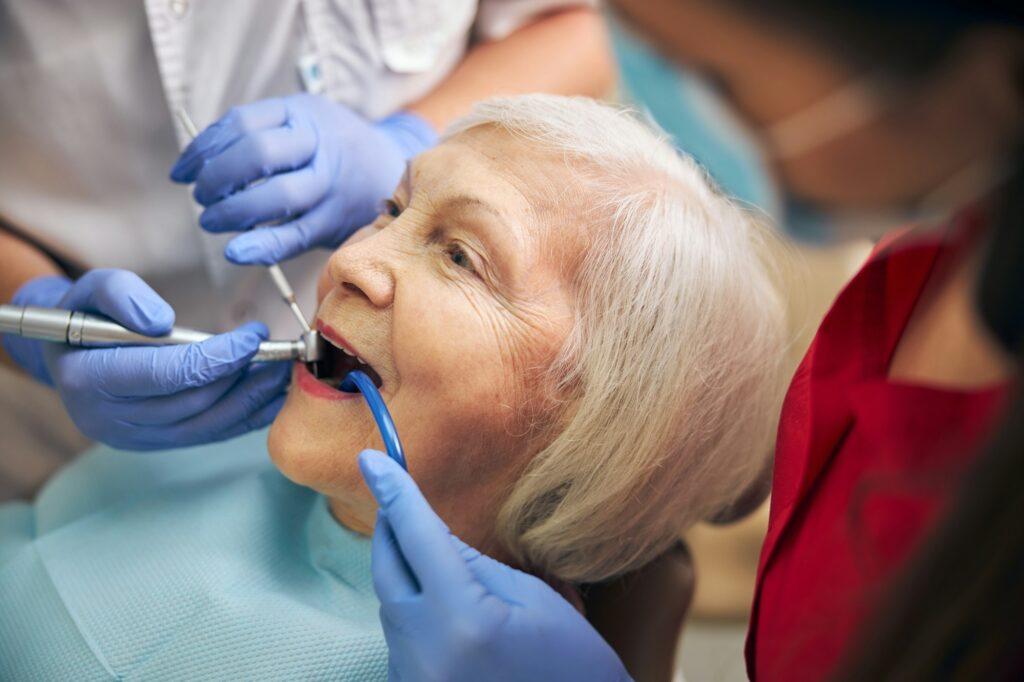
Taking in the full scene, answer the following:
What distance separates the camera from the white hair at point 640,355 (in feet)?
3.97

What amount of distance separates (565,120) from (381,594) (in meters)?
0.71

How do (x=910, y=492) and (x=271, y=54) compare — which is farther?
(x=271, y=54)

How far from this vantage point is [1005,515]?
553mm

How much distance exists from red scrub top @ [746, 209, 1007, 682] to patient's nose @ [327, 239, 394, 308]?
0.56 meters

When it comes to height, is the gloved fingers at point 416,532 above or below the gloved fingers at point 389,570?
above

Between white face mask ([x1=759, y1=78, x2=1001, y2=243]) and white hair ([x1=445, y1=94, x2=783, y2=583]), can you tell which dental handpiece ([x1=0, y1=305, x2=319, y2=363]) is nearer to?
white hair ([x1=445, y1=94, x2=783, y2=583])

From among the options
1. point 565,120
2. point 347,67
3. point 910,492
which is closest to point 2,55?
point 347,67

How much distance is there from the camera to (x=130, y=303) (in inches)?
48.6

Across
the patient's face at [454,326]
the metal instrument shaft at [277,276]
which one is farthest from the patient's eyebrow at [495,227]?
the metal instrument shaft at [277,276]

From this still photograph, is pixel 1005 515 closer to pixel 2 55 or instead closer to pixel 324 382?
pixel 324 382

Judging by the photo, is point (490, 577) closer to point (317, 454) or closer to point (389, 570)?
point (389, 570)

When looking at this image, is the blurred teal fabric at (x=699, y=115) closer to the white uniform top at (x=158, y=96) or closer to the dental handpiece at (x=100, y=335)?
the dental handpiece at (x=100, y=335)

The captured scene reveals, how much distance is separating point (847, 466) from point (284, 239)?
2.99 feet

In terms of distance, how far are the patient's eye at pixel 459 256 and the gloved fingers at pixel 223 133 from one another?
0.42 meters
